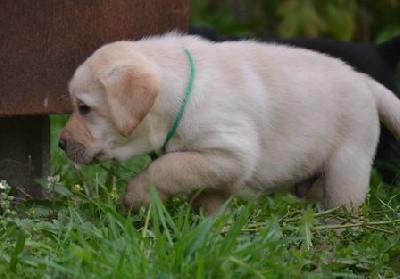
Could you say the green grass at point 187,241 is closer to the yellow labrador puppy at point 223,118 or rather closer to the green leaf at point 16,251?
the green leaf at point 16,251

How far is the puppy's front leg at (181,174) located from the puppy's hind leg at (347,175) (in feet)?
1.79

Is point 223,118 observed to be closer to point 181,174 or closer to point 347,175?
point 181,174

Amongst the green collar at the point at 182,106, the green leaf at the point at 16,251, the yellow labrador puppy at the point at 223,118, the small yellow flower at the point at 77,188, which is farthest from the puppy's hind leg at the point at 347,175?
the green leaf at the point at 16,251

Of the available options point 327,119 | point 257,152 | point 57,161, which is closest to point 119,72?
point 257,152

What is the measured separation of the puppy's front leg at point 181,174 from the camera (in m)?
4.37

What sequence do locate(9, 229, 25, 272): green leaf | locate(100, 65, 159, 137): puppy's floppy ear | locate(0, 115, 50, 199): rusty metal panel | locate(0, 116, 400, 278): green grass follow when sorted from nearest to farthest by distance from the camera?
locate(0, 116, 400, 278): green grass, locate(9, 229, 25, 272): green leaf, locate(100, 65, 159, 137): puppy's floppy ear, locate(0, 115, 50, 199): rusty metal panel

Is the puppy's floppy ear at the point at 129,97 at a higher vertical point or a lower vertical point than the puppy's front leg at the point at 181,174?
higher

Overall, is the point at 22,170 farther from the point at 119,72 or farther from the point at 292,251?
the point at 292,251

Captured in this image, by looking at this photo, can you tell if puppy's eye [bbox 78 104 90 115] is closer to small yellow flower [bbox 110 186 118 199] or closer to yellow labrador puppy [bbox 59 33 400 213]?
yellow labrador puppy [bbox 59 33 400 213]

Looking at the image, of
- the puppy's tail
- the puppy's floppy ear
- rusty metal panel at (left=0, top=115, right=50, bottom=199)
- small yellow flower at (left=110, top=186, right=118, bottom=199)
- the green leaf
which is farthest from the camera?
rusty metal panel at (left=0, top=115, right=50, bottom=199)

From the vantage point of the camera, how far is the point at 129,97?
4.17 m

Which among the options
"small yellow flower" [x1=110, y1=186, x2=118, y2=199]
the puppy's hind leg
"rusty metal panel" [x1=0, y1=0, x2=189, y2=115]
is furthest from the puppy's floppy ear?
the puppy's hind leg

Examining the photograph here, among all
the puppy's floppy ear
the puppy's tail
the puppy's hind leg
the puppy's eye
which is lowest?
the puppy's hind leg

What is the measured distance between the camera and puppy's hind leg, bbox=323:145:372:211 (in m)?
4.77
